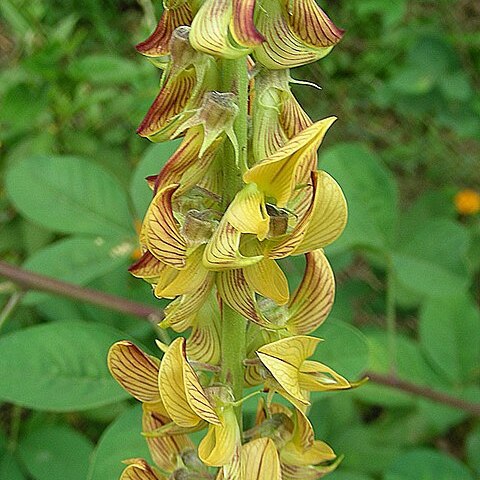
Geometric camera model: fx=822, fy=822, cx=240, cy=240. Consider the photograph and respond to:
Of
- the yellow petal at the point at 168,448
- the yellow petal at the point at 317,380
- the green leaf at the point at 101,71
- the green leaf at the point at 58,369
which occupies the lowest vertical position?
the green leaf at the point at 58,369

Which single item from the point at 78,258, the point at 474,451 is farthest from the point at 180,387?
the point at 474,451

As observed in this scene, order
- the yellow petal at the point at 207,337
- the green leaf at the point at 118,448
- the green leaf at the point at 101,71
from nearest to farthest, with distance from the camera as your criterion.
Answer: the yellow petal at the point at 207,337 → the green leaf at the point at 118,448 → the green leaf at the point at 101,71

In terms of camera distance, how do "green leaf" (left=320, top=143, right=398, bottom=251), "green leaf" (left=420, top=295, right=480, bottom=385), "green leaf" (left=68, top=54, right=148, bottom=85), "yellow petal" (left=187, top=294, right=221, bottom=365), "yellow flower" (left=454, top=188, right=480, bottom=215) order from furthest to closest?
"yellow flower" (left=454, top=188, right=480, bottom=215)
"green leaf" (left=68, top=54, right=148, bottom=85)
"green leaf" (left=420, top=295, right=480, bottom=385)
"green leaf" (left=320, top=143, right=398, bottom=251)
"yellow petal" (left=187, top=294, right=221, bottom=365)

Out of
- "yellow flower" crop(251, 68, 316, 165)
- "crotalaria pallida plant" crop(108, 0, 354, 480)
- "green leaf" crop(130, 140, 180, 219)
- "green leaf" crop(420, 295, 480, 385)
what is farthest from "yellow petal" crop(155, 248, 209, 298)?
"green leaf" crop(420, 295, 480, 385)

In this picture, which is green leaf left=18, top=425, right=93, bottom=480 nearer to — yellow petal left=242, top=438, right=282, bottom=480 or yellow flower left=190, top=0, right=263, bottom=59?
yellow petal left=242, top=438, right=282, bottom=480

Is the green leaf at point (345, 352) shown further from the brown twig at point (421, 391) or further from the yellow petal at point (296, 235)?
the yellow petal at point (296, 235)

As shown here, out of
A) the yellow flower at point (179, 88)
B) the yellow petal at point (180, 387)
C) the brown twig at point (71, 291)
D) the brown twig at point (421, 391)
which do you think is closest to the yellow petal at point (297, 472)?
the yellow petal at point (180, 387)
